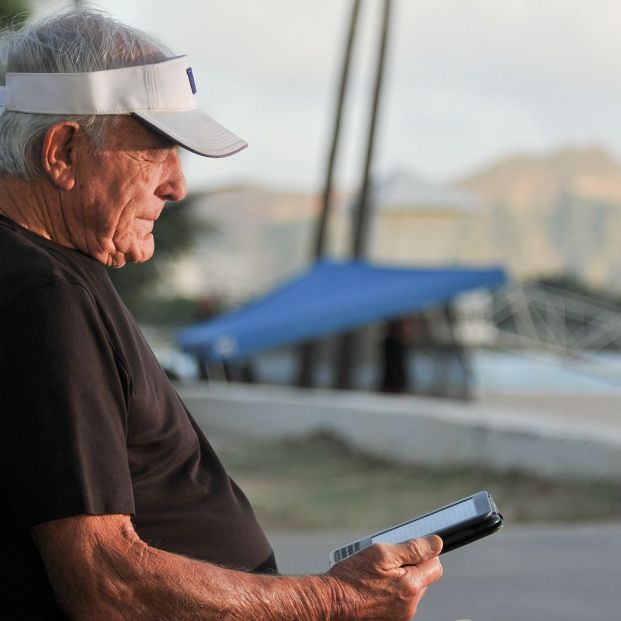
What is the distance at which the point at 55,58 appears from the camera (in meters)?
2.10

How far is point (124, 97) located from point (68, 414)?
1.72 feet

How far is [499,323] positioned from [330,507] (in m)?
11.4

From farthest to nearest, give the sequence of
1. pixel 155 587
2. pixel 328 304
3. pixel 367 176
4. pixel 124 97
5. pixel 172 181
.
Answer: pixel 367 176 → pixel 328 304 → pixel 172 181 → pixel 124 97 → pixel 155 587

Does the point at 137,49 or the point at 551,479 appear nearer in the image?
the point at 137,49

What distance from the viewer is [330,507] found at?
30.9 feet

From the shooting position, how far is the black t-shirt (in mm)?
1877

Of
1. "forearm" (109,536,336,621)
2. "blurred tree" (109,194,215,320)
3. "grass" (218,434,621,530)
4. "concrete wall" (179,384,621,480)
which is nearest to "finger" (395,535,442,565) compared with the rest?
"forearm" (109,536,336,621)

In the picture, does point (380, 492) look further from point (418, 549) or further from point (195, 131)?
point (195, 131)

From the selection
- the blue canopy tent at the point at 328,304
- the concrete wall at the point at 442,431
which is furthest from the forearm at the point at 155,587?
the blue canopy tent at the point at 328,304

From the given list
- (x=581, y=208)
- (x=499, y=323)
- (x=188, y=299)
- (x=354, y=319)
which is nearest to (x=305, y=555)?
(x=354, y=319)

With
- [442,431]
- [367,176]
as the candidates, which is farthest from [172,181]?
[367,176]

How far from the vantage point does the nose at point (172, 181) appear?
7.21 feet

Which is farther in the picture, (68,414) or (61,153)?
(61,153)

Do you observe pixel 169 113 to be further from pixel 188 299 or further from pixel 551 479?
pixel 188 299
